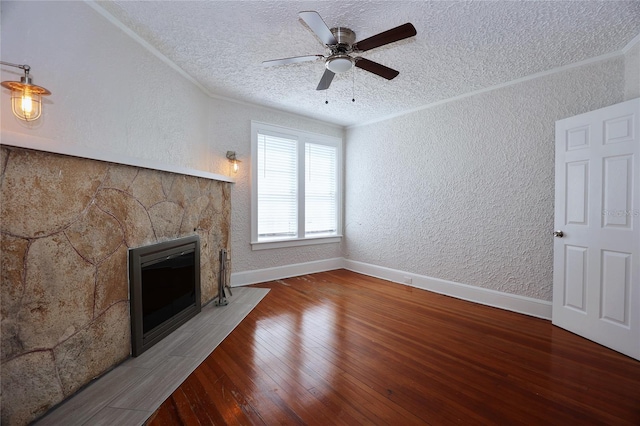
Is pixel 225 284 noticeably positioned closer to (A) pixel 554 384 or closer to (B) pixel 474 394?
(B) pixel 474 394

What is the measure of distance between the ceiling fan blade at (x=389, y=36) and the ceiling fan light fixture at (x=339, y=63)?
4.8 inches

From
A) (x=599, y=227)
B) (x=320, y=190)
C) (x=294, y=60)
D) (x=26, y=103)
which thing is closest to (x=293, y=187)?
(x=320, y=190)

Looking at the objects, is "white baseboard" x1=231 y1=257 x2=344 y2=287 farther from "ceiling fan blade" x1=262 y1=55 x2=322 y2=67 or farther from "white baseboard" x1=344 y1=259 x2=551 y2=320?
"ceiling fan blade" x1=262 y1=55 x2=322 y2=67

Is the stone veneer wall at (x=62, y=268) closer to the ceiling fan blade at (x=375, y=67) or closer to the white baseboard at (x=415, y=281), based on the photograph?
the ceiling fan blade at (x=375, y=67)

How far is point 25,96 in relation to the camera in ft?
4.88

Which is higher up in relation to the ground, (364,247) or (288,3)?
(288,3)

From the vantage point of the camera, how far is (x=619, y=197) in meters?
2.35

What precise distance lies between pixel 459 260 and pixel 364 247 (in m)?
1.68

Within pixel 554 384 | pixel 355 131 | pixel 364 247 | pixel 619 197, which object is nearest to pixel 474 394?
pixel 554 384

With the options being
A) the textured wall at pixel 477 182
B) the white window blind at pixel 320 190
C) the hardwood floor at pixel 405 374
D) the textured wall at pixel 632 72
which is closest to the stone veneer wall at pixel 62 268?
the hardwood floor at pixel 405 374

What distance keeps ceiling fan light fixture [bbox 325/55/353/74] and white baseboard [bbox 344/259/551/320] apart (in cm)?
309

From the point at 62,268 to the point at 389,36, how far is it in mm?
2541

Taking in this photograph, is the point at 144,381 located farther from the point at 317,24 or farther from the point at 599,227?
the point at 599,227

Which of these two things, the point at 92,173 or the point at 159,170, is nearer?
the point at 92,173
